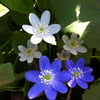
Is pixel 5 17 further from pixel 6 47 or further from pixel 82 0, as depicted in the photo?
pixel 82 0

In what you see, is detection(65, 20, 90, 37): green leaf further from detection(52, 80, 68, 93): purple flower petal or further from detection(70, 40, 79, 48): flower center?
detection(52, 80, 68, 93): purple flower petal

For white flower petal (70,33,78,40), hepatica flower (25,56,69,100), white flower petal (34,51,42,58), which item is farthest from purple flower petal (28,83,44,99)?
white flower petal (70,33,78,40)

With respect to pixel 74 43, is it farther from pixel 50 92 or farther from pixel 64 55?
pixel 50 92

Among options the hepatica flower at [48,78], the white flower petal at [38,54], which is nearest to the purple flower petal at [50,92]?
the hepatica flower at [48,78]

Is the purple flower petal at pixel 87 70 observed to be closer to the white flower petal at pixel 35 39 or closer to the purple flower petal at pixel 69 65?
the purple flower petal at pixel 69 65

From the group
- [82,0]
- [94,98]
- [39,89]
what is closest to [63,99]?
[94,98]

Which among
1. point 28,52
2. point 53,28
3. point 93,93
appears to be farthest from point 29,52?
point 93,93
